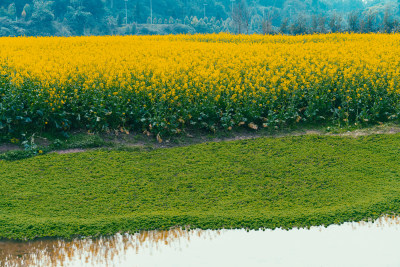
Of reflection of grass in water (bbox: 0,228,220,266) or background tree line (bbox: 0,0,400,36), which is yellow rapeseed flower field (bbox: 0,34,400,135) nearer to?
reflection of grass in water (bbox: 0,228,220,266)

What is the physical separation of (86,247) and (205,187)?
2203mm

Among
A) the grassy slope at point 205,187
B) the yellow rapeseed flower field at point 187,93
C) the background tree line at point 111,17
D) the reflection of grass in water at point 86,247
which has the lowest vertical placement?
the reflection of grass in water at point 86,247

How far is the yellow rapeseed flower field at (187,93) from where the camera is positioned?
9.44 meters

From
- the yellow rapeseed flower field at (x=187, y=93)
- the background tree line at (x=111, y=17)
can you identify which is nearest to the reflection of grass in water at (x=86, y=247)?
the yellow rapeseed flower field at (x=187, y=93)

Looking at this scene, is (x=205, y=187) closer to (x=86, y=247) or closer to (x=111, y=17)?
(x=86, y=247)

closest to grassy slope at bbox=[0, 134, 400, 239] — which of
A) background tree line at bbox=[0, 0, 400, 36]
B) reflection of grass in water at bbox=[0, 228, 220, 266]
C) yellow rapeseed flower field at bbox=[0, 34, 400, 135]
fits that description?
reflection of grass in water at bbox=[0, 228, 220, 266]

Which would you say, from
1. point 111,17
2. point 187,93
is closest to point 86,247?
point 187,93

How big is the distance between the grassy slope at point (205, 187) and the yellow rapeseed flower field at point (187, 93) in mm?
1267

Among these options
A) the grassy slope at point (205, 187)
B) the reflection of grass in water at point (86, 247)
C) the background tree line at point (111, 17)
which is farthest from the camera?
the background tree line at point (111, 17)

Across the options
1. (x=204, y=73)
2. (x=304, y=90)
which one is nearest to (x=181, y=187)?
(x=204, y=73)

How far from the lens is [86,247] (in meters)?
5.55

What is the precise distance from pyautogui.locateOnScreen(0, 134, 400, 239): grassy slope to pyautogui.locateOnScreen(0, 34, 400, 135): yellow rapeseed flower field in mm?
1267

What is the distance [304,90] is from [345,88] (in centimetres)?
101

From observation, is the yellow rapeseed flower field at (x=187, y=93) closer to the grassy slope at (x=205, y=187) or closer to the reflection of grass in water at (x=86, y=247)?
the grassy slope at (x=205, y=187)
